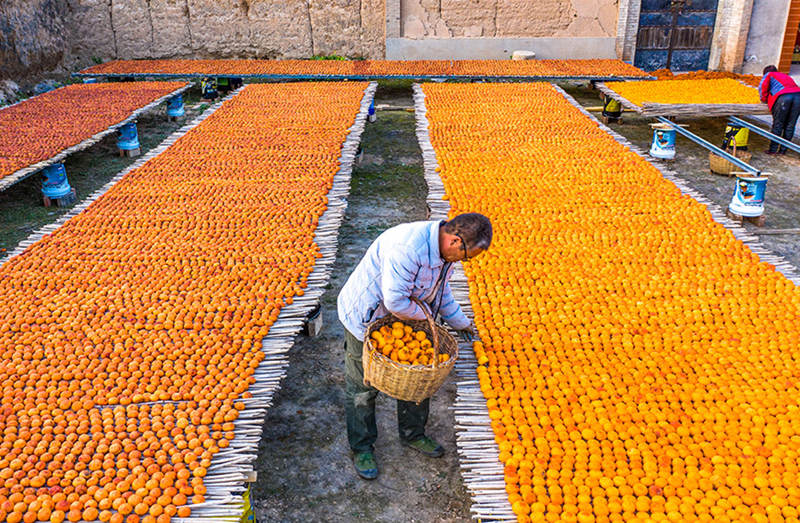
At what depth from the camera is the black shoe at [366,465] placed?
3.64 m

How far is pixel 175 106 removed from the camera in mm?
11742

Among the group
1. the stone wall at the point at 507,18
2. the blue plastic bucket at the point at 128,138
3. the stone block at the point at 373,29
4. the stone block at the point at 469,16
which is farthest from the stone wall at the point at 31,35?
the stone block at the point at 469,16

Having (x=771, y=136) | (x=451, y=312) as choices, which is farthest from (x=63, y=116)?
(x=771, y=136)

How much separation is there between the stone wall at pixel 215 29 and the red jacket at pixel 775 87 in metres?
9.05

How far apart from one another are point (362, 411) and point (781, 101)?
9.11 m

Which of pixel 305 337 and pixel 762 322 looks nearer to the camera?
pixel 762 322

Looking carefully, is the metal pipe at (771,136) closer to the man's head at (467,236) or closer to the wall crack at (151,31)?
the man's head at (467,236)

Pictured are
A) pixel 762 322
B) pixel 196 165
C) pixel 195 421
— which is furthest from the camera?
pixel 196 165

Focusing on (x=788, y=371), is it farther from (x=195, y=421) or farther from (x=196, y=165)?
(x=196, y=165)

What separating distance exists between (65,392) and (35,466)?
23.6 inches

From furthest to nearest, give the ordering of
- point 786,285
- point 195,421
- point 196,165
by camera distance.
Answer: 1. point 196,165
2. point 786,285
3. point 195,421

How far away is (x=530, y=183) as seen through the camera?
689cm

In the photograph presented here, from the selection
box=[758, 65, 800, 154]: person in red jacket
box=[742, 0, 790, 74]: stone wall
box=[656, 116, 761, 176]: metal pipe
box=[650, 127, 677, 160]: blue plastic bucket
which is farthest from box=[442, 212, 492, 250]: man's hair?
box=[742, 0, 790, 74]: stone wall

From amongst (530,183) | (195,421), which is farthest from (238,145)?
(195,421)
